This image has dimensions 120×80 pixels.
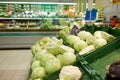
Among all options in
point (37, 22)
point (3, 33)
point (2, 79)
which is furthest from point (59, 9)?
point (2, 79)

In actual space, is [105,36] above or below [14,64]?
above

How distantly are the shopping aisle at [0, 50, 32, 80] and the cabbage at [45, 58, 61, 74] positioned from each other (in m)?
2.27

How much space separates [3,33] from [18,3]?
137 centimetres

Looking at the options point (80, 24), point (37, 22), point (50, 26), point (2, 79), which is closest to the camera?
point (80, 24)

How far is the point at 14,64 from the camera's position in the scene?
6.36 m

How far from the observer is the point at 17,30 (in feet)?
28.5

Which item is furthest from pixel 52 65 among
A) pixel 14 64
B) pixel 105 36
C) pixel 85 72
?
pixel 14 64

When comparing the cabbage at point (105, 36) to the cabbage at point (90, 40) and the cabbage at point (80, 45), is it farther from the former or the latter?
the cabbage at point (80, 45)

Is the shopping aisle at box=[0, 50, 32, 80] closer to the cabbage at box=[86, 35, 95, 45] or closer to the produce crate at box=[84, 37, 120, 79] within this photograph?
the cabbage at box=[86, 35, 95, 45]

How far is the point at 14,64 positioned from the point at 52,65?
4.66 metres

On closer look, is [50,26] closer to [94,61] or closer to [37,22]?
[37,22]

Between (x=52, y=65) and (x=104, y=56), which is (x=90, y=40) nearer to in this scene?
(x=104, y=56)

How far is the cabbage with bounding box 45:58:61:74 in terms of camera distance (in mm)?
1868

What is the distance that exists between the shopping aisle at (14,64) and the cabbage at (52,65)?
7.44ft
